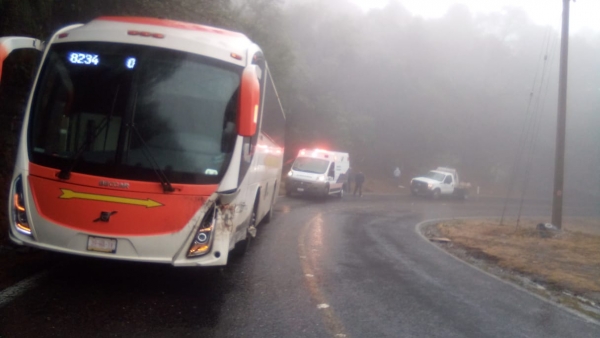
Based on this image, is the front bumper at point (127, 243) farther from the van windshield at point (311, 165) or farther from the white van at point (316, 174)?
the van windshield at point (311, 165)

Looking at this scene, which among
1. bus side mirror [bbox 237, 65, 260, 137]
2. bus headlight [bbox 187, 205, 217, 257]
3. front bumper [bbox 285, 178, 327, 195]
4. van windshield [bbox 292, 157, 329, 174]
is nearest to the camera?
bus side mirror [bbox 237, 65, 260, 137]

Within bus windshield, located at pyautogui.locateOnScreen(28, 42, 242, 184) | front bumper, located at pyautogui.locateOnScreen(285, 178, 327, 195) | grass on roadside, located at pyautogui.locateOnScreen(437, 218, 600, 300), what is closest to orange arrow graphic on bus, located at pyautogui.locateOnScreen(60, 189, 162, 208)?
bus windshield, located at pyautogui.locateOnScreen(28, 42, 242, 184)

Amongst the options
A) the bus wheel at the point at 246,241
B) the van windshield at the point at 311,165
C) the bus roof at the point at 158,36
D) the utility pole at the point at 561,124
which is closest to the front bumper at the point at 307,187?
the van windshield at the point at 311,165

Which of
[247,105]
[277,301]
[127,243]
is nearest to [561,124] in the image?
[277,301]

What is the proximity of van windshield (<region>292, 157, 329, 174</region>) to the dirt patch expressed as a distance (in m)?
8.21

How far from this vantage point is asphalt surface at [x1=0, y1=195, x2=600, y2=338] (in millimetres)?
6121

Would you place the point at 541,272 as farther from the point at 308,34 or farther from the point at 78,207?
the point at 308,34

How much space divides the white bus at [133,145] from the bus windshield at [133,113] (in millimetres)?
12

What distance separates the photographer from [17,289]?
22.4ft

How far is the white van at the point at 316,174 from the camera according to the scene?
27.5 meters

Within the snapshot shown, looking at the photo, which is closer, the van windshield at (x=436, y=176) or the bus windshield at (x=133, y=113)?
the bus windshield at (x=133, y=113)

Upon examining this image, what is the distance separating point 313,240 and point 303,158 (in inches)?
623

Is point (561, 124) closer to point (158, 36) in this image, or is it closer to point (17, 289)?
point (158, 36)

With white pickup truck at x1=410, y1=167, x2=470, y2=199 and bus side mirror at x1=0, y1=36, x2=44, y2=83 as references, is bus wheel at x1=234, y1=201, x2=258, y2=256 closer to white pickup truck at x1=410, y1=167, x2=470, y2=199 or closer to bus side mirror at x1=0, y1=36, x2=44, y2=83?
bus side mirror at x1=0, y1=36, x2=44, y2=83
